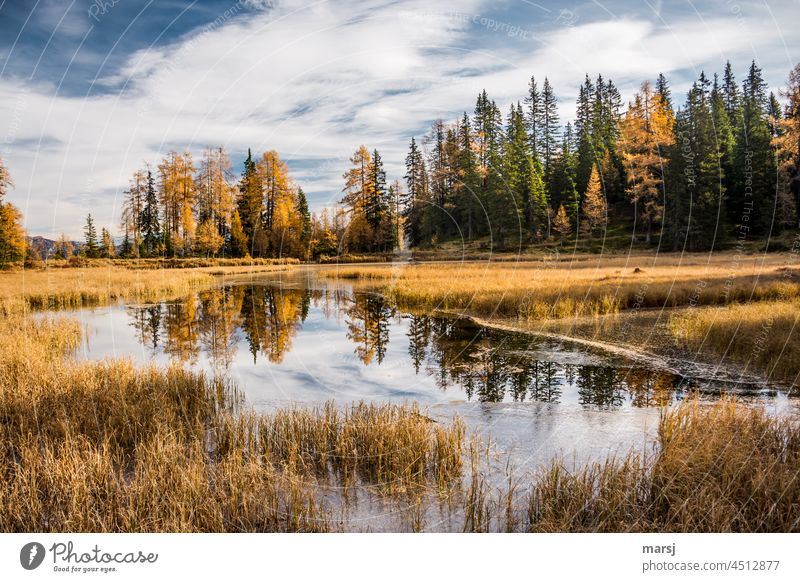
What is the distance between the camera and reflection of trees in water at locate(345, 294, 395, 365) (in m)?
15.9

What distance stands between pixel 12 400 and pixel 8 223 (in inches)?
1654

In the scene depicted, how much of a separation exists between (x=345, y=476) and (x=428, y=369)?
6.78 m

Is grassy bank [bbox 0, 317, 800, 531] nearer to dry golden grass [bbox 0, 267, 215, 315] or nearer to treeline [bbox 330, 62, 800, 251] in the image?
dry golden grass [bbox 0, 267, 215, 315]

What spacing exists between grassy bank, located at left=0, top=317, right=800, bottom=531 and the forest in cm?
2321

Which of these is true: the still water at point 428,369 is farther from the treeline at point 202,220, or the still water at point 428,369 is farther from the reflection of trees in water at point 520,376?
the treeline at point 202,220

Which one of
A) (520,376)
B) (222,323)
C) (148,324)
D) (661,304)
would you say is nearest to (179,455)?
(520,376)

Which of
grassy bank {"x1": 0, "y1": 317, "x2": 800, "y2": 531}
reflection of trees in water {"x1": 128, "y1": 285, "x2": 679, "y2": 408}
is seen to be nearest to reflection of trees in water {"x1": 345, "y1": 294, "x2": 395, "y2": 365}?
reflection of trees in water {"x1": 128, "y1": 285, "x2": 679, "y2": 408}

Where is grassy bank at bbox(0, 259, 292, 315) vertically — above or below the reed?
above

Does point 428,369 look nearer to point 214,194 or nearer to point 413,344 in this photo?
point 413,344

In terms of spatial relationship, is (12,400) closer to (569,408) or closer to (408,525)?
(408,525)

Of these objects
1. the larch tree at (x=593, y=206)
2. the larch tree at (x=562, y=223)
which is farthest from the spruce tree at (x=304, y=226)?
the larch tree at (x=593, y=206)

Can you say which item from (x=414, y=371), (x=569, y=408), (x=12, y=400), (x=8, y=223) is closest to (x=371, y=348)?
(x=414, y=371)
